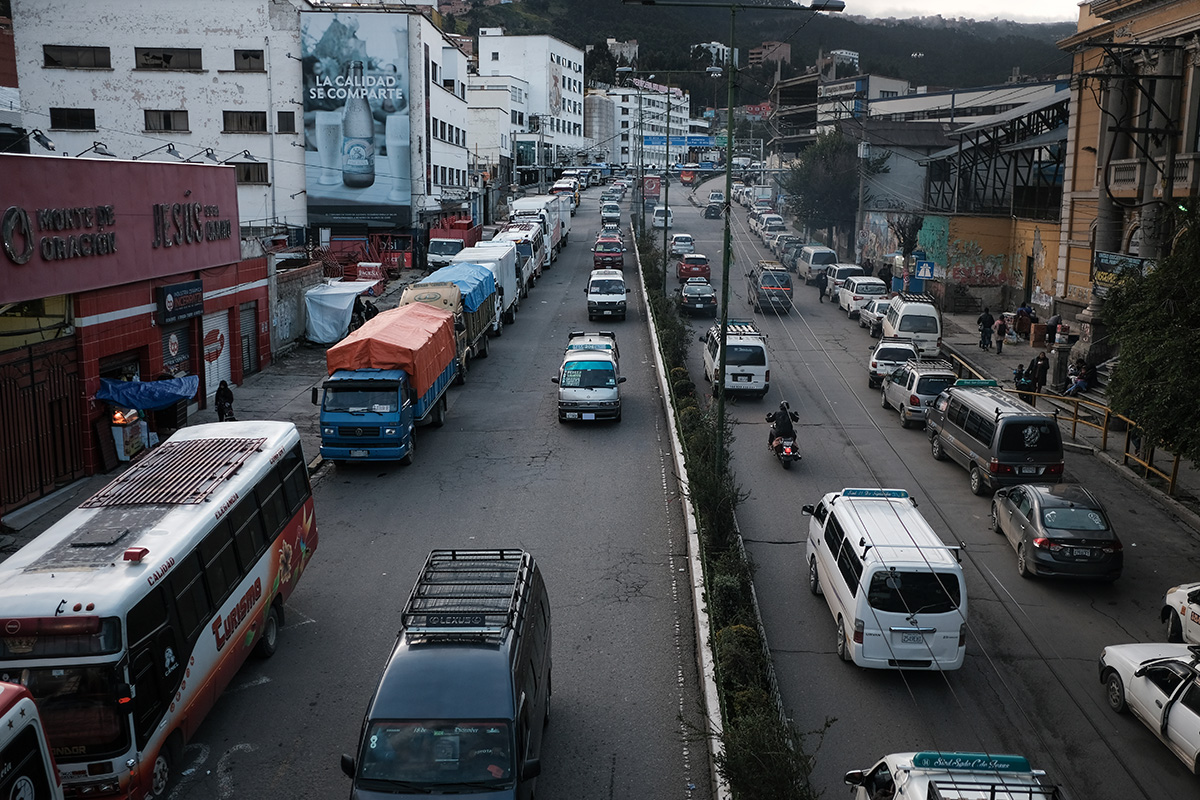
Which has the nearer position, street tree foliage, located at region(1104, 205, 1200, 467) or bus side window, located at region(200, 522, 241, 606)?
bus side window, located at region(200, 522, 241, 606)

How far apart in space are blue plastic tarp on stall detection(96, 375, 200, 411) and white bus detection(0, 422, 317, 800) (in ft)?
27.5

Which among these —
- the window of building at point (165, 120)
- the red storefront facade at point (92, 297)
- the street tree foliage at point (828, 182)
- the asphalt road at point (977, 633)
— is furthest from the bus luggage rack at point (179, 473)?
the street tree foliage at point (828, 182)

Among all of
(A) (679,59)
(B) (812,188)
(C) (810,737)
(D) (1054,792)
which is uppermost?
(A) (679,59)

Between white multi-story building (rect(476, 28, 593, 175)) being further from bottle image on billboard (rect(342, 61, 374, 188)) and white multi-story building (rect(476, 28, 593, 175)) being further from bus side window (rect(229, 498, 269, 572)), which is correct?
bus side window (rect(229, 498, 269, 572))

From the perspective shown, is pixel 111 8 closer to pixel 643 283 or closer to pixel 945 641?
pixel 643 283

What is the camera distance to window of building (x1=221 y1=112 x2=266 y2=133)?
54.5m

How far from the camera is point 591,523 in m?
18.7

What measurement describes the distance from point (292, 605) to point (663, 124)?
503 feet

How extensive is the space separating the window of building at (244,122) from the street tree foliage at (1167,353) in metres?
47.9

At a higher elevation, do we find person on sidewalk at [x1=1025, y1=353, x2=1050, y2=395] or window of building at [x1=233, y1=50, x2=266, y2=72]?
window of building at [x1=233, y1=50, x2=266, y2=72]

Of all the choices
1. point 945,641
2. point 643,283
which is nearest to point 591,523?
point 945,641

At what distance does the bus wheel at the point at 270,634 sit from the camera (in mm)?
13328

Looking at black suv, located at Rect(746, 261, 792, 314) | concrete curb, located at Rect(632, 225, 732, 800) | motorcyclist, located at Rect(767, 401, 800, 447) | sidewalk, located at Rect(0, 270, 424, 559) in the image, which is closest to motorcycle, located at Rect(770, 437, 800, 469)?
motorcyclist, located at Rect(767, 401, 800, 447)

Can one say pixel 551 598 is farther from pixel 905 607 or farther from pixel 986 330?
pixel 986 330
